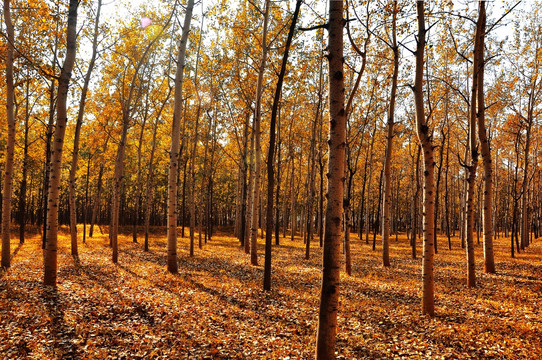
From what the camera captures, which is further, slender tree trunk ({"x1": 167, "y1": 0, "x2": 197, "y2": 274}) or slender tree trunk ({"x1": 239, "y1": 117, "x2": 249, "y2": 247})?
slender tree trunk ({"x1": 239, "y1": 117, "x2": 249, "y2": 247})

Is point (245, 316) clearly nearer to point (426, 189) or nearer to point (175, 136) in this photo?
point (426, 189)

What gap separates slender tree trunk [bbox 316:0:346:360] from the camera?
405cm

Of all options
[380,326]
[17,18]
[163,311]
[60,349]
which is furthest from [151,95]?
[380,326]

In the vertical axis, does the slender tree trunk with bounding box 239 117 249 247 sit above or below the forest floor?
above

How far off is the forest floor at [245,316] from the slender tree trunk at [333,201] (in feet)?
5.20

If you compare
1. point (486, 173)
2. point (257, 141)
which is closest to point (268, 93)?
point (257, 141)

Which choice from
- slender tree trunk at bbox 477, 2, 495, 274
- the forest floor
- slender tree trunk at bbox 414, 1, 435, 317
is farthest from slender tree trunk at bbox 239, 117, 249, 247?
slender tree trunk at bbox 477, 2, 495, 274

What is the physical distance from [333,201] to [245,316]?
4.64 meters

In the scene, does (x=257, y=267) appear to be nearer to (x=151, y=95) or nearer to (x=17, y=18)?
(x=151, y=95)

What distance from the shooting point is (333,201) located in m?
4.11

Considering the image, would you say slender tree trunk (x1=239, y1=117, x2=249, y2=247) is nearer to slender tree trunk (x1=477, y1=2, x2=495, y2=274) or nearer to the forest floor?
the forest floor

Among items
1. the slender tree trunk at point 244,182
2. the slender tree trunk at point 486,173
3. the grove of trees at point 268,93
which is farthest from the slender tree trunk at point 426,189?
the slender tree trunk at point 244,182

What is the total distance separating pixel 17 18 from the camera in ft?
40.7

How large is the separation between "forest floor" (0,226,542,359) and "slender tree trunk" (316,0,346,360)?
1.58 m
